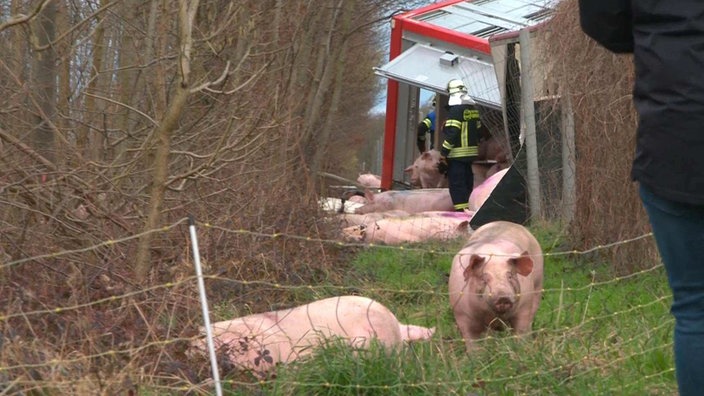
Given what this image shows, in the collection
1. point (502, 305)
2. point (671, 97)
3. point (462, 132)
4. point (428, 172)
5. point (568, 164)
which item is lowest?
point (502, 305)

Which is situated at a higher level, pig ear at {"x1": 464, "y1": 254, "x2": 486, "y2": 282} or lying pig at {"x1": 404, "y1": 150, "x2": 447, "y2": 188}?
lying pig at {"x1": 404, "y1": 150, "x2": 447, "y2": 188}

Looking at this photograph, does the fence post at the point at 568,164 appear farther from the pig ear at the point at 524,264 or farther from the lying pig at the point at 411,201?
the lying pig at the point at 411,201

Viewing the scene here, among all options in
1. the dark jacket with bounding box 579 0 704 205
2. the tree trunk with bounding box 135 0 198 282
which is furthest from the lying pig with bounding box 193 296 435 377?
the dark jacket with bounding box 579 0 704 205

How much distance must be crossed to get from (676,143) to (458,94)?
10709mm

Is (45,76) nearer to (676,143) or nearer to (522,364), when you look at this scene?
(522,364)

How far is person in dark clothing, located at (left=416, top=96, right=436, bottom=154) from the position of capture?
1609 cm

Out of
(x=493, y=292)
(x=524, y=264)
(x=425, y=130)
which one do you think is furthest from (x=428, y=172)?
(x=493, y=292)

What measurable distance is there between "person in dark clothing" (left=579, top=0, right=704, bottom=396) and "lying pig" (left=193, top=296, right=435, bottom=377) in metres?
1.84

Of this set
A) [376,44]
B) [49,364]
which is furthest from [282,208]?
[376,44]

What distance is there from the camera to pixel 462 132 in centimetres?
1348

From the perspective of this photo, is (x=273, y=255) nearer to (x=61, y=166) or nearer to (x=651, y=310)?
(x=61, y=166)

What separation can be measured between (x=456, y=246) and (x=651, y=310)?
3976mm

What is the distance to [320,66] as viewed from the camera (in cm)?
1365

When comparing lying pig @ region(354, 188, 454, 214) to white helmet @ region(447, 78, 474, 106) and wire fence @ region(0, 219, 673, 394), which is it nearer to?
white helmet @ region(447, 78, 474, 106)
